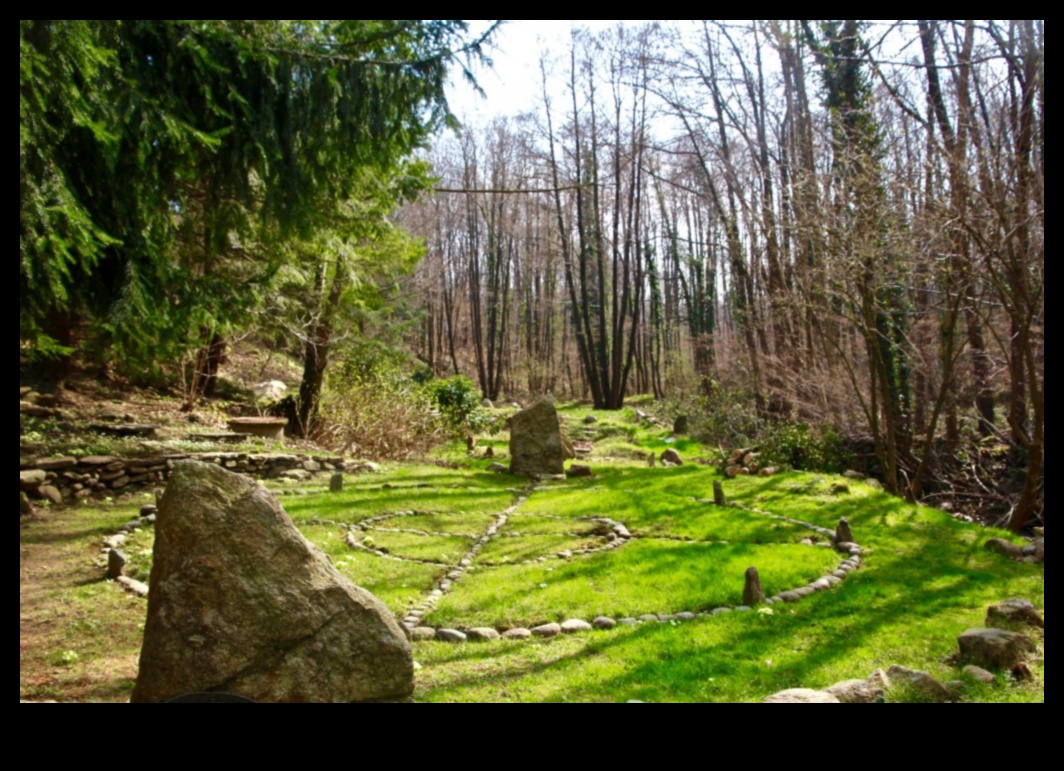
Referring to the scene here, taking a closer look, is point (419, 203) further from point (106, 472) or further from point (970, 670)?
point (970, 670)

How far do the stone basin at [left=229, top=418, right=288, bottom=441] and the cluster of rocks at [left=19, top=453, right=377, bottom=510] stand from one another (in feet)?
5.63

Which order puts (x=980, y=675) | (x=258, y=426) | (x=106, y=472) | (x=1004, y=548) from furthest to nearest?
(x=258, y=426)
(x=106, y=472)
(x=1004, y=548)
(x=980, y=675)

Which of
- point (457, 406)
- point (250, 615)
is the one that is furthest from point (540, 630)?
point (457, 406)

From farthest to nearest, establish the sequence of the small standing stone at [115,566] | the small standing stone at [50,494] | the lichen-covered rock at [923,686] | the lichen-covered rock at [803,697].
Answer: the small standing stone at [50,494], the small standing stone at [115,566], the lichen-covered rock at [923,686], the lichen-covered rock at [803,697]

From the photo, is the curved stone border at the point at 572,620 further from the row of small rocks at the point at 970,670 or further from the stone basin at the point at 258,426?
the stone basin at the point at 258,426

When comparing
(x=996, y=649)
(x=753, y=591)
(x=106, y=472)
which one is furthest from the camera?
(x=106, y=472)

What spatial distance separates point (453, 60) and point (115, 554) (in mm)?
5595

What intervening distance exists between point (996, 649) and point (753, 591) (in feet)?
4.87

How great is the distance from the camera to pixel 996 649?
3.53 meters

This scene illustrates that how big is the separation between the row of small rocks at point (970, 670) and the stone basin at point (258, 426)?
10.6m

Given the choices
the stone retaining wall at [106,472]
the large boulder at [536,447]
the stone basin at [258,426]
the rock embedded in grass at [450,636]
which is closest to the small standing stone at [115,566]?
the stone retaining wall at [106,472]

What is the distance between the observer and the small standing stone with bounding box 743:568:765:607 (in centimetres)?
468

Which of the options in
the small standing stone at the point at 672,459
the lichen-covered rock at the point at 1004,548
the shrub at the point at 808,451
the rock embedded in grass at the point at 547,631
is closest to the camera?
the rock embedded in grass at the point at 547,631

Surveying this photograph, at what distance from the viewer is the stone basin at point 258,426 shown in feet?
37.8
